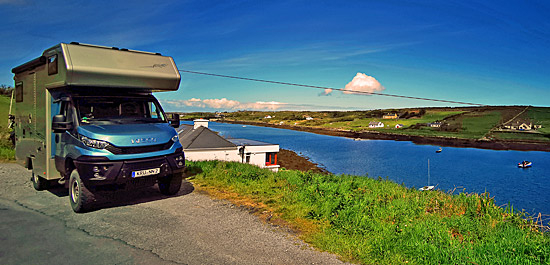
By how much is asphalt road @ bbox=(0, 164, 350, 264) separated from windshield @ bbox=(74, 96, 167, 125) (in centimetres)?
213

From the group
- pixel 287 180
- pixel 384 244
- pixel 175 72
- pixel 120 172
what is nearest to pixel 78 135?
pixel 120 172

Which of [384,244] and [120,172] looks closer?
[384,244]

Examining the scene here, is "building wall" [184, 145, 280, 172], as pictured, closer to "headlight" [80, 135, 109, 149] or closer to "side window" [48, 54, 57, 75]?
"side window" [48, 54, 57, 75]

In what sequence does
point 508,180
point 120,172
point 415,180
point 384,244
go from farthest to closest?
point 508,180 → point 415,180 → point 120,172 → point 384,244

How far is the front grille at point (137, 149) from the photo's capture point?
7032 millimetres

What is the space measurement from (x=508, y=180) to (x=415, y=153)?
110ft

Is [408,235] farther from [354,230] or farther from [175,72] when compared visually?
[175,72]

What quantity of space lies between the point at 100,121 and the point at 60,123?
0.80 m

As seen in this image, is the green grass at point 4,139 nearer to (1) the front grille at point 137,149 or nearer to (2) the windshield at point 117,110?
(2) the windshield at point 117,110

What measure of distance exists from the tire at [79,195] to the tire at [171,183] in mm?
1945

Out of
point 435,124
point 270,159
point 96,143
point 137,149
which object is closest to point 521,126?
point 435,124

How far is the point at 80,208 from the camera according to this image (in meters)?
7.32

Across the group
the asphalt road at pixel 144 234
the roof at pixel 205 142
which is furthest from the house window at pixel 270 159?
the asphalt road at pixel 144 234

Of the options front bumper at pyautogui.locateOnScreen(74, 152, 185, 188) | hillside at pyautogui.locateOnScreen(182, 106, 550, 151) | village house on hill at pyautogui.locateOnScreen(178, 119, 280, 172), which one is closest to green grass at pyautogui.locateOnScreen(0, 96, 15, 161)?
front bumper at pyautogui.locateOnScreen(74, 152, 185, 188)
